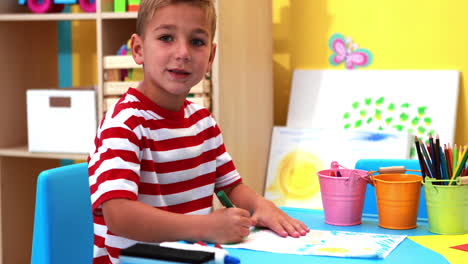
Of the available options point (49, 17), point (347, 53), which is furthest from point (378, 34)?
point (49, 17)

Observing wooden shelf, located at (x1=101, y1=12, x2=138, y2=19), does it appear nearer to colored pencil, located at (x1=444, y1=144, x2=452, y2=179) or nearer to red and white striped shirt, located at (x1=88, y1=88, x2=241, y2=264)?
red and white striped shirt, located at (x1=88, y1=88, x2=241, y2=264)

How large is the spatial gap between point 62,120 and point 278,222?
1.23 m

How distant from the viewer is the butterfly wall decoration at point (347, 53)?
213 cm

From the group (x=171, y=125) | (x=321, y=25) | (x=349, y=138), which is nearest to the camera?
(x=171, y=125)

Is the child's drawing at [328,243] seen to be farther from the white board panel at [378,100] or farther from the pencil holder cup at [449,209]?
the white board panel at [378,100]

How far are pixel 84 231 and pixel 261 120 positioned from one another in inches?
38.8

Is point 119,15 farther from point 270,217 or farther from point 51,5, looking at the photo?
point 270,217

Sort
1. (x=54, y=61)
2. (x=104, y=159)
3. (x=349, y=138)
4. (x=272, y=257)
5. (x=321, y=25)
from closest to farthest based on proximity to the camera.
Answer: (x=272, y=257) < (x=104, y=159) < (x=349, y=138) < (x=321, y=25) < (x=54, y=61)

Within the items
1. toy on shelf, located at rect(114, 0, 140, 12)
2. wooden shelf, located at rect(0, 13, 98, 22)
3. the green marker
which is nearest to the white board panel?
toy on shelf, located at rect(114, 0, 140, 12)

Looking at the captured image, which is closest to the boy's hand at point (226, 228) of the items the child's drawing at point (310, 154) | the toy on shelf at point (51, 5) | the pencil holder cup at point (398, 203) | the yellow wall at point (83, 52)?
the pencil holder cup at point (398, 203)

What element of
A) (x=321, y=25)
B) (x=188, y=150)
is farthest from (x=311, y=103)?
(x=188, y=150)

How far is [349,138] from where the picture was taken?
6.66 feet

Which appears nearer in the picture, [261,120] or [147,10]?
[147,10]

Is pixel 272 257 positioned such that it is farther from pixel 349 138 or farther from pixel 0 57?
pixel 0 57
